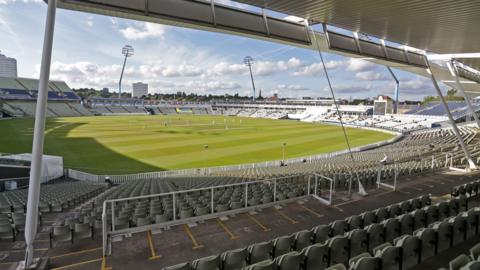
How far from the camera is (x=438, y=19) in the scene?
336 inches

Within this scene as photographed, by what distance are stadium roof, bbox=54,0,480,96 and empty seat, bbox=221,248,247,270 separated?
6.17 m

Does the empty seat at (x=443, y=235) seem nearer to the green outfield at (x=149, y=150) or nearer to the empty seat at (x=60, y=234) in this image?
the empty seat at (x=60, y=234)

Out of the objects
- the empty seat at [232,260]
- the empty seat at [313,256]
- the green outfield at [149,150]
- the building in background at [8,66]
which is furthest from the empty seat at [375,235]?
the building in background at [8,66]

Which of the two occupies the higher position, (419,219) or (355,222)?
(419,219)

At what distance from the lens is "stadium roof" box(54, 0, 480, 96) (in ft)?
23.9

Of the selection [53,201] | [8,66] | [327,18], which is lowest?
[53,201]

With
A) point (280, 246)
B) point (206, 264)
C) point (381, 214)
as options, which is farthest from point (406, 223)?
point (206, 264)

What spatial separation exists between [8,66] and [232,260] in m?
248

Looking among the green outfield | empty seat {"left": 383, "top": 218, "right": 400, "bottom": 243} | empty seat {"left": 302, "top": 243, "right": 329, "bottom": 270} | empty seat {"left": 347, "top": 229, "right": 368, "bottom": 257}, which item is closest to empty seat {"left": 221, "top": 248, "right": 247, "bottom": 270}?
empty seat {"left": 302, "top": 243, "right": 329, "bottom": 270}

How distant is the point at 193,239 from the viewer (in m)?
7.21

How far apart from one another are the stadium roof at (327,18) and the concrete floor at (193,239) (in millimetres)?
6080

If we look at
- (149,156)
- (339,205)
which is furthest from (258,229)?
(149,156)

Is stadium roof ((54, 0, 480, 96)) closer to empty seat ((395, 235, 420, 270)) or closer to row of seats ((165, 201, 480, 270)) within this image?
row of seats ((165, 201, 480, 270))

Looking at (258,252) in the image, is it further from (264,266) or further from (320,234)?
(320,234)
